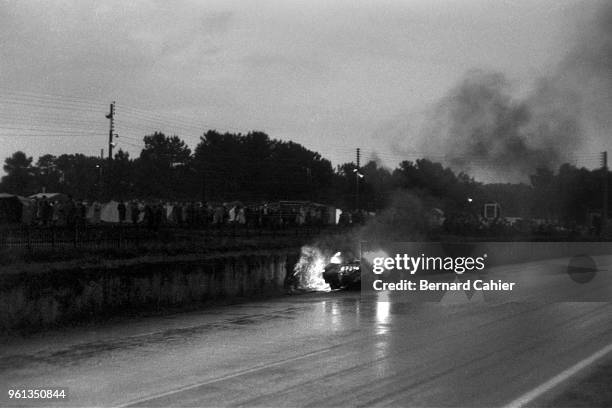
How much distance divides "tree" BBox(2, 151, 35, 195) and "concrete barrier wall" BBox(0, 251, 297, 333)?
255 ft

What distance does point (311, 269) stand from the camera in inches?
1046

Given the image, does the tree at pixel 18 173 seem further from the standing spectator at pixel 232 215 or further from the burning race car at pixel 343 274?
the burning race car at pixel 343 274


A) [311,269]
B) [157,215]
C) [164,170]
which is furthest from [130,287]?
[164,170]

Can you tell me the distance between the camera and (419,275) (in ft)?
97.2

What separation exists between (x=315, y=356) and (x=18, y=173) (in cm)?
11157

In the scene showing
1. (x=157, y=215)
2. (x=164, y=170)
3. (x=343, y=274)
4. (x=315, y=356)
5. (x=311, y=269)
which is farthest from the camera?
(x=164, y=170)

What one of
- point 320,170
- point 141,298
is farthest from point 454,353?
point 320,170

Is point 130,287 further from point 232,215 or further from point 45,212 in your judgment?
point 232,215

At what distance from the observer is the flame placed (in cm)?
2616

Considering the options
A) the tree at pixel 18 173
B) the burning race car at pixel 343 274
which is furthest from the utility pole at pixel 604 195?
the tree at pixel 18 173

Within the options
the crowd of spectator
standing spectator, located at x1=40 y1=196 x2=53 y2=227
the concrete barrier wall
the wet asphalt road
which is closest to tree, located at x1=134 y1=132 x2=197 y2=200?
the crowd of spectator

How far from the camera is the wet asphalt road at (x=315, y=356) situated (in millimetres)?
8750

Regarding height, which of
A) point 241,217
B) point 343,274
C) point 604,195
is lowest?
point 343,274

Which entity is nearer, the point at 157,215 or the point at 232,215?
the point at 157,215
